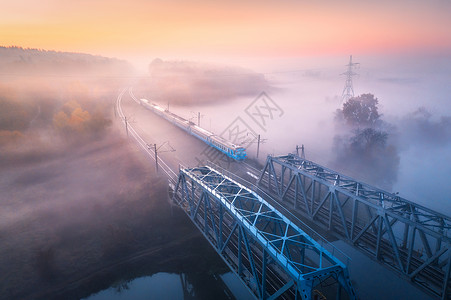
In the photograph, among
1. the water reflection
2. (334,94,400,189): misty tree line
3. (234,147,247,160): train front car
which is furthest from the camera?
(334,94,400,189): misty tree line

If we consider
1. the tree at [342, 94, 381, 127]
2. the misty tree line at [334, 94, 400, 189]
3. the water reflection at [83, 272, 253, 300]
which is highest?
the tree at [342, 94, 381, 127]

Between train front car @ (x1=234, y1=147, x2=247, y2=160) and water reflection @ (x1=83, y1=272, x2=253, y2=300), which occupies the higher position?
train front car @ (x1=234, y1=147, x2=247, y2=160)

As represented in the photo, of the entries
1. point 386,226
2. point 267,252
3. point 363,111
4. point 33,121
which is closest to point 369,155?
point 363,111

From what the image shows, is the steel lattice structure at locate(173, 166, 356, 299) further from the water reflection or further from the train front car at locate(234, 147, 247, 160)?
the train front car at locate(234, 147, 247, 160)

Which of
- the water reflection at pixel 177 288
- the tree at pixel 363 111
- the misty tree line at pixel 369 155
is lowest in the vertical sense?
the water reflection at pixel 177 288

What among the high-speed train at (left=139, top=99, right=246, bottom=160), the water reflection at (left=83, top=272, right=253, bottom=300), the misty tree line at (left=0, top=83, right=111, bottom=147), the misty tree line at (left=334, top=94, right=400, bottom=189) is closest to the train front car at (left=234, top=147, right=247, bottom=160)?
the high-speed train at (left=139, top=99, right=246, bottom=160)

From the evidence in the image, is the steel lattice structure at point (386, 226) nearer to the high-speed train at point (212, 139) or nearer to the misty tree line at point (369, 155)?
the high-speed train at point (212, 139)

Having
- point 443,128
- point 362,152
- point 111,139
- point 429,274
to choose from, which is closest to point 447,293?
point 429,274

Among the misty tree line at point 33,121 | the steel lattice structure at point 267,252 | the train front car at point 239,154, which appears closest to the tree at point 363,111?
the train front car at point 239,154
